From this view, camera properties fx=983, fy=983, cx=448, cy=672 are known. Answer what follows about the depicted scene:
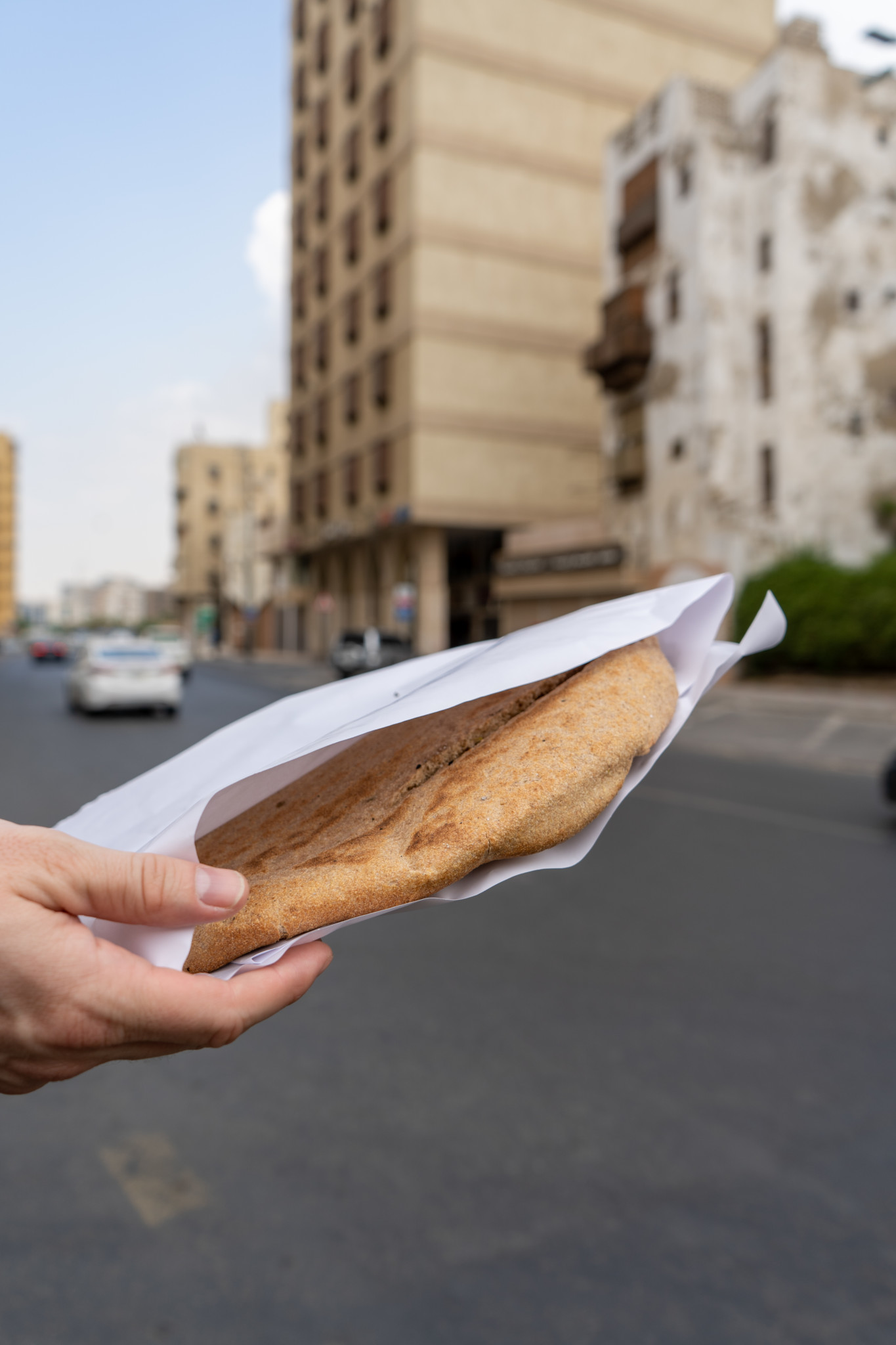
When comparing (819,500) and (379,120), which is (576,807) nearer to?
(819,500)

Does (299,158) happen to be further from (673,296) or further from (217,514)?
(217,514)


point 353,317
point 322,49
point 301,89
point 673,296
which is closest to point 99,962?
point 673,296

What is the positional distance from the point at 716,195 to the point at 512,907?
2458cm

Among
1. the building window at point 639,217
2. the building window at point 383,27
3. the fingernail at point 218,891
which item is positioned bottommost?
the fingernail at point 218,891

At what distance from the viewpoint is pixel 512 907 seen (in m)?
6.18

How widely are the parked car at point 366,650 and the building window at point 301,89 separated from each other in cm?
3334

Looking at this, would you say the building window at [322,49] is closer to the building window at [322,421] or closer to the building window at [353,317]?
the building window at [353,317]

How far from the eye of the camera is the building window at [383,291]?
125ft

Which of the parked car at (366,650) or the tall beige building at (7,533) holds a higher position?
the tall beige building at (7,533)

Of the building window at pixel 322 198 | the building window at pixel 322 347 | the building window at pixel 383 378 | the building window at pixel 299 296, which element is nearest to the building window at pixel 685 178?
the building window at pixel 383 378

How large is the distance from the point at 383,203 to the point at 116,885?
136 ft

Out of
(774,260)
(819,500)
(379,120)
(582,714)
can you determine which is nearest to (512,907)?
(582,714)

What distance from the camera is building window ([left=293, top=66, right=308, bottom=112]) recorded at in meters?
49.6

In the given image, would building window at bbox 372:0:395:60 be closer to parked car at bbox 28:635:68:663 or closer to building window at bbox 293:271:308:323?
building window at bbox 293:271:308:323
